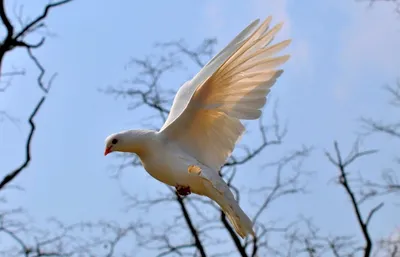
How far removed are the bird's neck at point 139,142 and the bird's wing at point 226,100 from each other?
16 cm

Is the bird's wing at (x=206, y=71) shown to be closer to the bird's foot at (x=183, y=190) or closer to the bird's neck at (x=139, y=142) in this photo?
the bird's neck at (x=139, y=142)

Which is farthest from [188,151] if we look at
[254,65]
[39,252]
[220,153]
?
[39,252]

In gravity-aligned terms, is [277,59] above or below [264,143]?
below

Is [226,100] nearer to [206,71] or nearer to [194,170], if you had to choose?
[206,71]

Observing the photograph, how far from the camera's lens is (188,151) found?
3453 millimetres

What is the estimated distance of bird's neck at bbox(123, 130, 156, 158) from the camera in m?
3.18

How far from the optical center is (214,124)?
3541 mm

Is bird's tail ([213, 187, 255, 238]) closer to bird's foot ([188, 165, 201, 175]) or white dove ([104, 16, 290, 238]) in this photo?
white dove ([104, 16, 290, 238])

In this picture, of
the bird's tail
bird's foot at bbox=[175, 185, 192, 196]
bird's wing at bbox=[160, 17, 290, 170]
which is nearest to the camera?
the bird's tail

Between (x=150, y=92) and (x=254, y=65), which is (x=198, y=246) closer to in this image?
(x=150, y=92)

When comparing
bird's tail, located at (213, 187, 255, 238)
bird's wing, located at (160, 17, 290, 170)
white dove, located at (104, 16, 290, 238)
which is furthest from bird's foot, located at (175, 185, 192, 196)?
bird's wing, located at (160, 17, 290, 170)

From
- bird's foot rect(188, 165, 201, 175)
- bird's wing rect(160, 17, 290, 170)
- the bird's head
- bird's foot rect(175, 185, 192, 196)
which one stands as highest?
bird's wing rect(160, 17, 290, 170)

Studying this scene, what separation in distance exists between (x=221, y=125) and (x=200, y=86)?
35cm

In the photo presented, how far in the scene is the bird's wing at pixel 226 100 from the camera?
10.9ft
